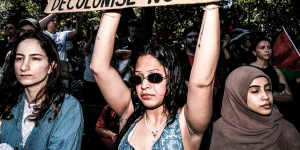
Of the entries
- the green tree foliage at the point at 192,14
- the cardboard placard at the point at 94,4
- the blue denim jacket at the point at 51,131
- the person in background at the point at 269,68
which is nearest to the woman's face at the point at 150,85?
the cardboard placard at the point at 94,4

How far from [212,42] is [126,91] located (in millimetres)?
864

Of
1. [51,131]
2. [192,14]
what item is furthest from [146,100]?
[192,14]

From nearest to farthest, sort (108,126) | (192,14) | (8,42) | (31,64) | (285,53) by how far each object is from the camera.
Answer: (31,64), (108,126), (285,53), (8,42), (192,14)

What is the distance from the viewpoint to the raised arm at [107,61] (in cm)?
185

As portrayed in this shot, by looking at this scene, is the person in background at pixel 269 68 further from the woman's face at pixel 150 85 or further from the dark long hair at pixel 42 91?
the dark long hair at pixel 42 91

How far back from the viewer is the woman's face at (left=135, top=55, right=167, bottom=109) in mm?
1767

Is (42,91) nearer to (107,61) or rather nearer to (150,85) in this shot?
(107,61)

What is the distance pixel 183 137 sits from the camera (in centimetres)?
171

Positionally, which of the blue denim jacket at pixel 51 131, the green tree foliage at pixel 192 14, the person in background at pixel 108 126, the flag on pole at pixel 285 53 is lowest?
the person in background at pixel 108 126

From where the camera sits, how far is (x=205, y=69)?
4.97 feet

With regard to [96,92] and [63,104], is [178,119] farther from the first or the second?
[96,92]

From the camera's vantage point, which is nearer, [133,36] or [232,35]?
[133,36]

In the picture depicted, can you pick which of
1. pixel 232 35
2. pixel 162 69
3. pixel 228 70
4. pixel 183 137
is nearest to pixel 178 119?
pixel 183 137

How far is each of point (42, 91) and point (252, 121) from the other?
201 cm
